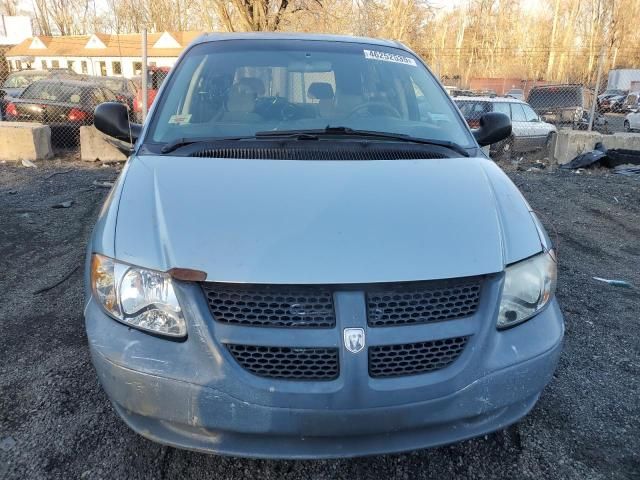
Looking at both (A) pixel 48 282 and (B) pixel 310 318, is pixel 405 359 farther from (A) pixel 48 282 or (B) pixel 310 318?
(A) pixel 48 282

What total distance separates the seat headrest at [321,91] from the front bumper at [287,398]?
176cm

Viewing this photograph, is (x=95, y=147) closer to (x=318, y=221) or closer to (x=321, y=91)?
(x=321, y=91)

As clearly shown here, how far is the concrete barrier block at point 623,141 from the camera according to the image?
10352 mm

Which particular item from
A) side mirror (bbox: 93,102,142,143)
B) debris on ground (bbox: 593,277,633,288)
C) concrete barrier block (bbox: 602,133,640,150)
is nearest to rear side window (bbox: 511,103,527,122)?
concrete barrier block (bbox: 602,133,640,150)

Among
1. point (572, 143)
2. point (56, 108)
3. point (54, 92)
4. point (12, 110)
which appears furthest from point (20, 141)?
point (572, 143)

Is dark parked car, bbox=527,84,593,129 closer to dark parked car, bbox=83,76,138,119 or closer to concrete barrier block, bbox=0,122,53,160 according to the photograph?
dark parked car, bbox=83,76,138,119

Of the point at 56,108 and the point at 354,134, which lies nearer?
the point at 354,134

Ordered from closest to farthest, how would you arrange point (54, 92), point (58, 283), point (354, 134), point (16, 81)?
1. point (354, 134)
2. point (58, 283)
3. point (54, 92)
4. point (16, 81)

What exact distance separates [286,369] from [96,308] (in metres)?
0.81

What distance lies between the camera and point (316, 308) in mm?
1854

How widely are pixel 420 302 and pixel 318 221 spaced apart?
0.51m

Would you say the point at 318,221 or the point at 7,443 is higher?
the point at 318,221

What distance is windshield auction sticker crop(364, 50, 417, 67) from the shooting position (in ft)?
11.4

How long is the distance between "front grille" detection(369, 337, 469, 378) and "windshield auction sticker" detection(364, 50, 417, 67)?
2.23m
